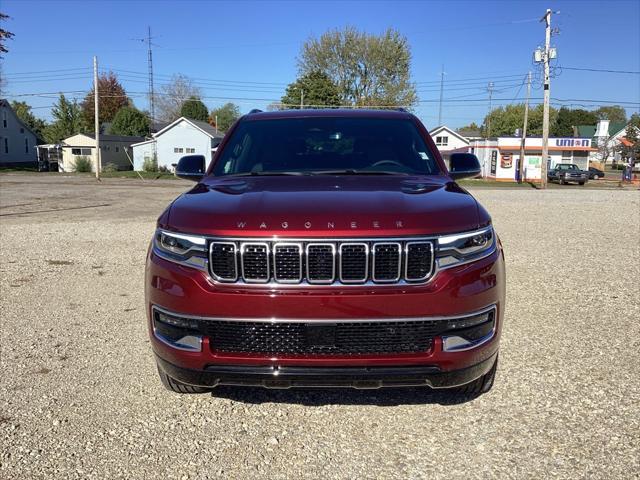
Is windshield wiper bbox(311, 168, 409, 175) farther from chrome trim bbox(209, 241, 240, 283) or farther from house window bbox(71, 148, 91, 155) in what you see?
house window bbox(71, 148, 91, 155)

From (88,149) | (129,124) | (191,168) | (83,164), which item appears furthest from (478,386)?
(129,124)

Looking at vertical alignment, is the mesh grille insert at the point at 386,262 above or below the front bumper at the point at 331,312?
above

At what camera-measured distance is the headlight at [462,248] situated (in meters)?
2.71

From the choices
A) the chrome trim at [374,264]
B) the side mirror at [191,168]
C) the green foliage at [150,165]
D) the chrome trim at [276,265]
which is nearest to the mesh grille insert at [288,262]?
the chrome trim at [276,265]

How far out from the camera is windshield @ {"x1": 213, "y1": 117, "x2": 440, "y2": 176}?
394 cm

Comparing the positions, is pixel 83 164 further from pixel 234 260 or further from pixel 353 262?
pixel 353 262

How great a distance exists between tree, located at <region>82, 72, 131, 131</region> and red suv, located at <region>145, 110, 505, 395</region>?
292 ft

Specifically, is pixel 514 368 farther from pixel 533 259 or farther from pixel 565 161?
pixel 565 161

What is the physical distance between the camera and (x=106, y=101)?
88000mm

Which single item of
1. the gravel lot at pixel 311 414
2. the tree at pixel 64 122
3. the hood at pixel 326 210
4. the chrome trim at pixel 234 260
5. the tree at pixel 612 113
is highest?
the tree at pixel 612 113

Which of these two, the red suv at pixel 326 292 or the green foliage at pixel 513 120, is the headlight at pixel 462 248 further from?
the green foliage at pixel 513 120

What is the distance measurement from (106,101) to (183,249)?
9439 centimetres

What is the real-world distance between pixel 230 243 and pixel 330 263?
0.50 metres

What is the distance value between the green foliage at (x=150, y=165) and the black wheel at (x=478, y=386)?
5611cm
